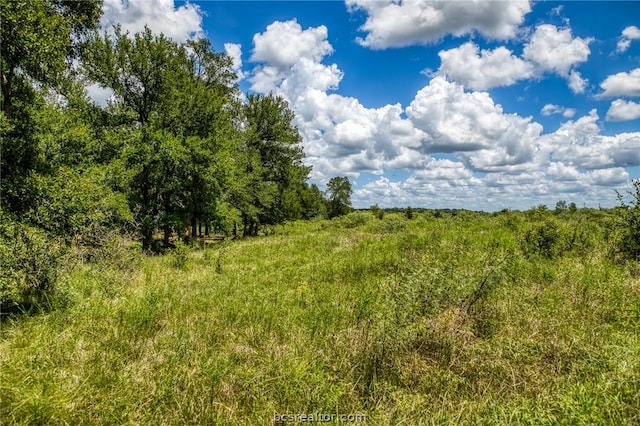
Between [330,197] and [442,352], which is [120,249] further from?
[330,197]

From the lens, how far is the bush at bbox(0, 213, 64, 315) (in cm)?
557

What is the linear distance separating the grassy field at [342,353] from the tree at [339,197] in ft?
245

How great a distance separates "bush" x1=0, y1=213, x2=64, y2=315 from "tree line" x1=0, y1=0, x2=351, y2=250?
846 mm

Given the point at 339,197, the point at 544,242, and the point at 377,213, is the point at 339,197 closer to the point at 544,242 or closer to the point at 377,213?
the point at 377,213

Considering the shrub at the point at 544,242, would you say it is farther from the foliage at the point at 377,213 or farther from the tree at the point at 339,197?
the tree at the point at 339,197

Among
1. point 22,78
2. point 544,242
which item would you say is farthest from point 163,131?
point 544,242

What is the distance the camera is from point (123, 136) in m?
17.7

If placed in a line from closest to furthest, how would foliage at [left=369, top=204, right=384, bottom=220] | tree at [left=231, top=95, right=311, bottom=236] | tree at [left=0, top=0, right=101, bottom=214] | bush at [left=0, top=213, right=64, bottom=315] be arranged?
bush at [left=0, top=213, right=64, bottom=315] < tree at [left=0, top=0, right=101, bottom=214] < tree at [left=231, top=95, right=311, bottom=236] < foliage at [left=369, top=204, right=384, bottom=220]

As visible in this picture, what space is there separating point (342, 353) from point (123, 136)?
18.2m

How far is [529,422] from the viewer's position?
10.1 ft

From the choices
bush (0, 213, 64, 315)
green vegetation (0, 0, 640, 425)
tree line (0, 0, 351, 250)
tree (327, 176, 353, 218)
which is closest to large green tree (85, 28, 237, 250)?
tree line (0, 0, 351, 250)

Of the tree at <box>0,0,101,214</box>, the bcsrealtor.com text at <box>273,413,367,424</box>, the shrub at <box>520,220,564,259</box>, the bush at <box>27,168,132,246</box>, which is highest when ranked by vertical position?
the tree at <box>0,0,101,214</box>

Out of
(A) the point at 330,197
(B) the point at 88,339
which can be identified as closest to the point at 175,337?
(B) the point at 88,339

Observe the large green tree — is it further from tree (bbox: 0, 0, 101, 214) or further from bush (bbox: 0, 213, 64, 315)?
bush (bbox: 0, 213, 64, 315)
